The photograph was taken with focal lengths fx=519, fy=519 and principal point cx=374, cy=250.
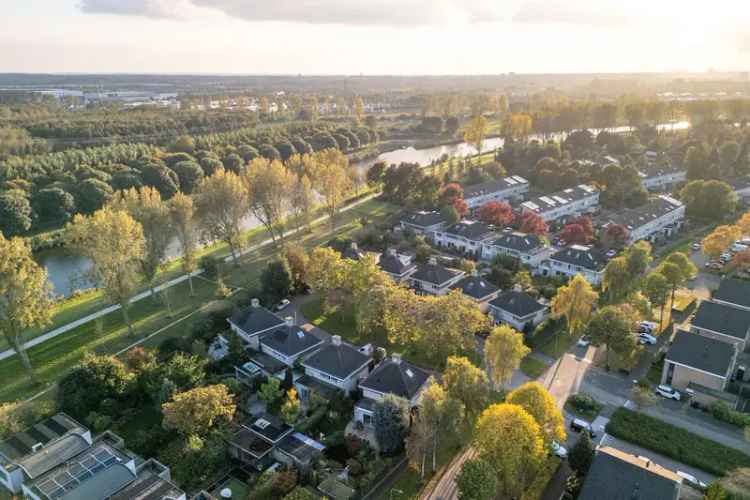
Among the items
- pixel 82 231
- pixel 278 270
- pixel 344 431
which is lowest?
pixel 344 431

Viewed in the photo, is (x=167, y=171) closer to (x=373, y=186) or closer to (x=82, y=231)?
(x=373, y=186)

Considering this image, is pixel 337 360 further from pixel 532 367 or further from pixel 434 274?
pixel 434 274

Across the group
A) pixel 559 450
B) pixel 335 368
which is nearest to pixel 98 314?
pixel 335 368

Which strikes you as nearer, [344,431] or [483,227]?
[344,431]

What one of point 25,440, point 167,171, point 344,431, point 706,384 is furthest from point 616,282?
point 167,171

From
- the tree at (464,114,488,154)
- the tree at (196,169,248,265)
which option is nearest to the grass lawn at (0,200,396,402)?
the tree at (196,169,248,265)

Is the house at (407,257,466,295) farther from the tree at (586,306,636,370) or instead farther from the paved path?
the paved path

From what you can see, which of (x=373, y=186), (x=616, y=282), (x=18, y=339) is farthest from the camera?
(x=373, y=186)
